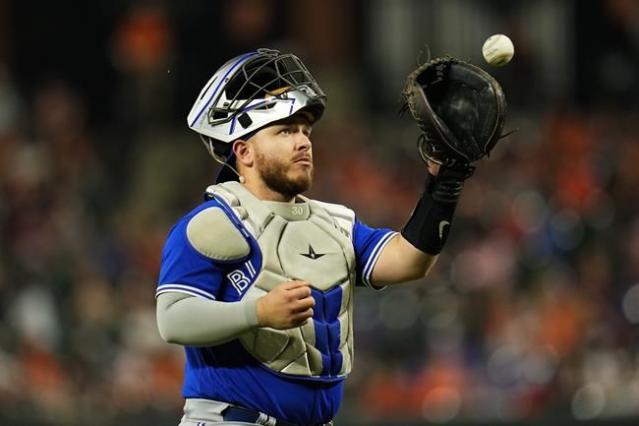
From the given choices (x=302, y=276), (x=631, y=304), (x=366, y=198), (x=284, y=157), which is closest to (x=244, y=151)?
(x=284, y=157)

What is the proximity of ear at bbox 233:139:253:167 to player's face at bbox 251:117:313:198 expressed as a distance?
0.09ft

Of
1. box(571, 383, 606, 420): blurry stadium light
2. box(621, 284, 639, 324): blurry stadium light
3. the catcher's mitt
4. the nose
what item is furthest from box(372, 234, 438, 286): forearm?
box(621, 284, 639, 324): blurry stadium light

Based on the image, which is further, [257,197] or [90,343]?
[90,343]

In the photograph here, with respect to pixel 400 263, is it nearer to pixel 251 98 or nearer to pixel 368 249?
pixel 368 249

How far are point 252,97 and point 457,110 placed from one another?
61 cm

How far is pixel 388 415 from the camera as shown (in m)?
9.02

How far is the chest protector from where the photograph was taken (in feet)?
14.5

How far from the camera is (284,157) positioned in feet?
14.8

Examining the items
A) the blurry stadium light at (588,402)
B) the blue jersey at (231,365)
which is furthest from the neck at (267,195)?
the blurry stadium light at (588,402)

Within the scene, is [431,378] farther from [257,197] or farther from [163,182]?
[257,197]

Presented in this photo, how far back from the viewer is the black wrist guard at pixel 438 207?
4520 millimetres

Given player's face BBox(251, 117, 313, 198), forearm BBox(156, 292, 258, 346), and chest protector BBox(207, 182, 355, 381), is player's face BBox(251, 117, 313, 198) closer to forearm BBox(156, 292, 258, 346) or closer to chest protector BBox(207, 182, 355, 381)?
chest protector BBox(207, 182, 355, 381)

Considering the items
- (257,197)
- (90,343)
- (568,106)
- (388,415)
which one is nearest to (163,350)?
(90,343)

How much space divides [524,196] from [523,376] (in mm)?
1688
